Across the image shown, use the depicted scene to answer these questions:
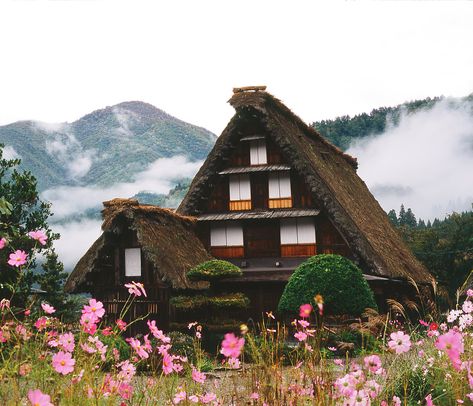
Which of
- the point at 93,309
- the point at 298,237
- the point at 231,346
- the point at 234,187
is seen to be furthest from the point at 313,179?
the point at 231,346

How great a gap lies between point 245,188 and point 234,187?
42 centimetres

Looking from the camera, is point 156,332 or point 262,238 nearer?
point 156,332

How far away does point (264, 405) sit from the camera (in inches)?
125

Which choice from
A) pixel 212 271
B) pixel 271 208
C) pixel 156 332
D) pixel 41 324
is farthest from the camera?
pixel 271 208

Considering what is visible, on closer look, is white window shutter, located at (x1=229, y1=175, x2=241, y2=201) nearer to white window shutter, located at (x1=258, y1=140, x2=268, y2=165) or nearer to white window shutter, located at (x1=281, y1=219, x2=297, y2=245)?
white window shutter, located at (x1=258, y1=140, x2=268, y2=165)

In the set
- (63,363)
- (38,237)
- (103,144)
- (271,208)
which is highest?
(103,144)

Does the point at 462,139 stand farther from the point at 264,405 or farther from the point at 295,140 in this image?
the point at 264,405

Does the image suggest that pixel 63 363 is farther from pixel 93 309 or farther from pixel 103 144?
pixel 103 144

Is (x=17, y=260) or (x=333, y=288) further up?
(x=17, y=260)

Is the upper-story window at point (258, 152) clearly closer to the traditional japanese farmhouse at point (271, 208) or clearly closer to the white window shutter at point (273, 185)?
the traditional japanese farmhouse at point (271, 208)

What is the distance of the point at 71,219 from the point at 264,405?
117 m

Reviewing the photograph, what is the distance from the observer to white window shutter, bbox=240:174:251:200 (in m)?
21.6

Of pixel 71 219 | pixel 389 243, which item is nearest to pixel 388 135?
pixel 71 219

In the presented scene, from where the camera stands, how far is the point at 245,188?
21688 mm
